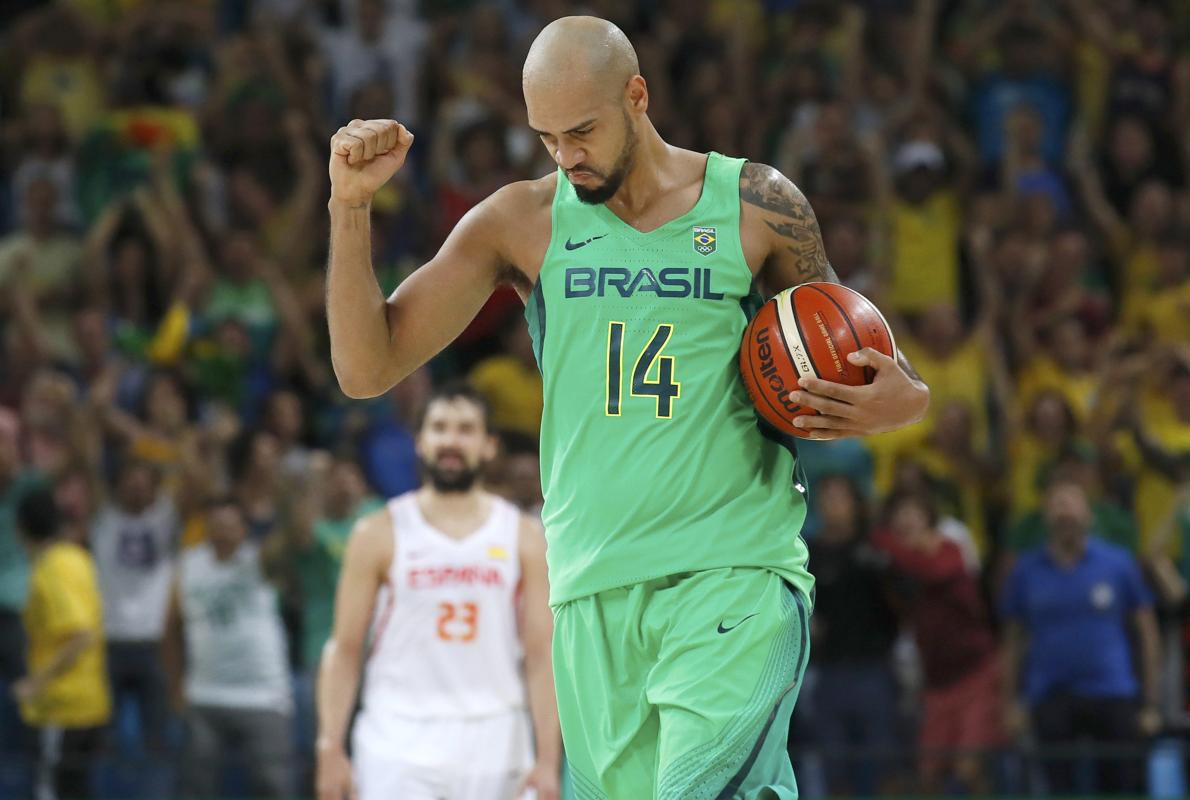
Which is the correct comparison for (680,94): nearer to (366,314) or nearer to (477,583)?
(477,583)

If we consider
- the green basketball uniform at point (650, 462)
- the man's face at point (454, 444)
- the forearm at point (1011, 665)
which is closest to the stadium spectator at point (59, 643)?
the man's face at point (454, 444)

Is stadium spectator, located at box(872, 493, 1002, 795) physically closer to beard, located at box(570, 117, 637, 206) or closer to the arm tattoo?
the arm tattoo

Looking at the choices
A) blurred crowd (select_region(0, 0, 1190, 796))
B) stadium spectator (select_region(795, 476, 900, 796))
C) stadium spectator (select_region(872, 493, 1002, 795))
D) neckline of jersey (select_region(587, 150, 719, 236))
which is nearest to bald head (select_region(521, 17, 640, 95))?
neckline of jersey (select_region(587, 150, 719, 236))

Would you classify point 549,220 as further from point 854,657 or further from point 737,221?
point 854,657

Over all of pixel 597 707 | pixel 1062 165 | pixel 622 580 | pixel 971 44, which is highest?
pixel 971 44

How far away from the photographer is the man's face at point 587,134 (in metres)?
4.45

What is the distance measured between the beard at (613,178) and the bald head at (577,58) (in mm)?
163

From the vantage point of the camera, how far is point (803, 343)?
438 centimetres

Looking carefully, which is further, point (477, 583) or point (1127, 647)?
point (1127, 647)

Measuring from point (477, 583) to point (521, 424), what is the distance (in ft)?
13.6

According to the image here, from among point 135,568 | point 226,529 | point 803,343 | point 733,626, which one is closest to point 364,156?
point 803,343

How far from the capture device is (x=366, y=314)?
4590 millimetres

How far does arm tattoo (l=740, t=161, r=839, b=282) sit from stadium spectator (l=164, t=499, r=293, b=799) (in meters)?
6.72

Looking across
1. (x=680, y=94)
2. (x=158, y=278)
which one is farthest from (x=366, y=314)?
(x=680, y=94)
